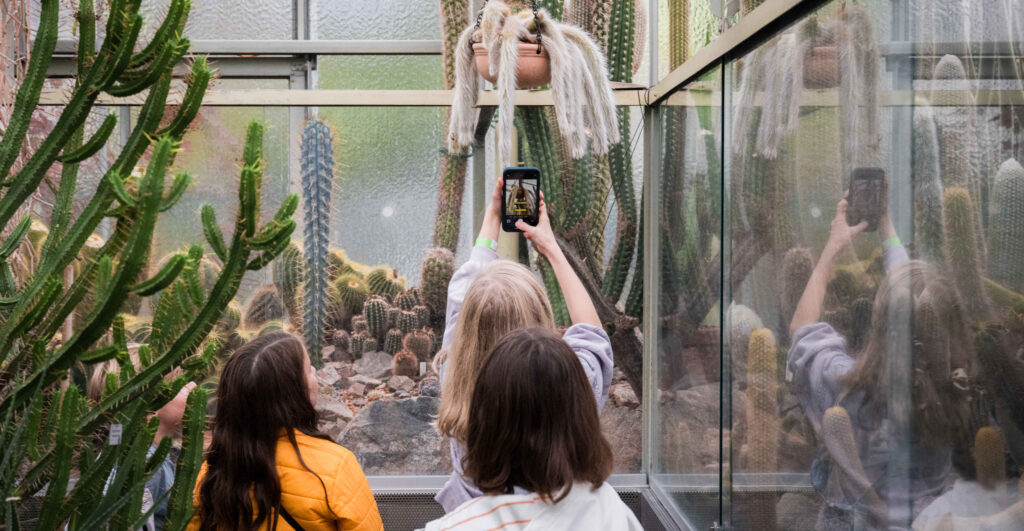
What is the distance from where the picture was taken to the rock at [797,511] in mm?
1846

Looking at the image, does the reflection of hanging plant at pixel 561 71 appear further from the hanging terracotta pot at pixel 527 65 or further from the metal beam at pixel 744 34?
the metal beam at pixel 744 34

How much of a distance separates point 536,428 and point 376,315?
2.38 metres

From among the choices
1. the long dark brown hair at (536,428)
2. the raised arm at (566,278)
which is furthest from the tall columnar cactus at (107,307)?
the raised arm at (566,278)

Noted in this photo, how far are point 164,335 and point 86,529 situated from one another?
1.10 feet

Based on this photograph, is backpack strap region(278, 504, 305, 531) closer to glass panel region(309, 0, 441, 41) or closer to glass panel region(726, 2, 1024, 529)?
glass panel region(726, 2, 1024, 529)

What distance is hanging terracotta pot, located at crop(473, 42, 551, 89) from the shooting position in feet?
10.4

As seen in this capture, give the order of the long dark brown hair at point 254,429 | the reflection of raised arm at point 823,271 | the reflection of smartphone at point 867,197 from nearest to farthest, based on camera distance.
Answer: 1. the reflection of smartphone at point 867,197
2. the reflection of raised arm at point 823,271
3. the long dark brown hair at point 254,429

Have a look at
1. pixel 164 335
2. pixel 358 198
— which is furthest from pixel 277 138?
pixel 164 335

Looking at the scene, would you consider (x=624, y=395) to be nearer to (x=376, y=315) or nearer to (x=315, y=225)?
(x=376, y=315)

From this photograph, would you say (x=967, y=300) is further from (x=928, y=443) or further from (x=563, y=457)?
(x=563, y=457)

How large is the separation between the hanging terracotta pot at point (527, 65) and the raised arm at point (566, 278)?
0.74 metres

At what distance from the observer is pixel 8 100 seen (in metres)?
2.50

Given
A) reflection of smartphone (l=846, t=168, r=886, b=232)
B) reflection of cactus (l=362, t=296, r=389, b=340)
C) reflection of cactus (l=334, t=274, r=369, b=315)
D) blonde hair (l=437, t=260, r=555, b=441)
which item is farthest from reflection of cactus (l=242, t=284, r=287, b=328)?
reflection of smartphone (l=846, t=168, r=886, b=232)

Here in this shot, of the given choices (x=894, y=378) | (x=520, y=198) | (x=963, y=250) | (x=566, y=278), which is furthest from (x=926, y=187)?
(x=520, y=198)
